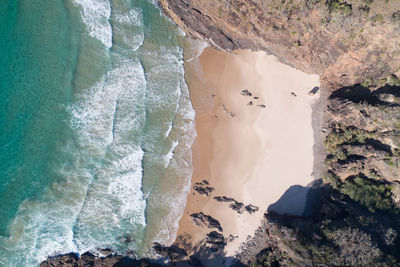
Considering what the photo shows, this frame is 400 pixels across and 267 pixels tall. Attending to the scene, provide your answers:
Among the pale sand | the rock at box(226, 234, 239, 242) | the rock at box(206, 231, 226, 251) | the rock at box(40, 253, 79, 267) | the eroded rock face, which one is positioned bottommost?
the rock at box(40, 253, 79, 267)

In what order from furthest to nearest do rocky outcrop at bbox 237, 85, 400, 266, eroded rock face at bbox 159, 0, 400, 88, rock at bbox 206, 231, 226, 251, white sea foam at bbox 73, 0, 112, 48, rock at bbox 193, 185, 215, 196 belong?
1. rock at bbox 193, 185, 215, 196
2. rock at bbox 206, 231, 226, 251
3. white sea foam at bbox 73, 0, 112, 48
4. rocky outcrop at bbox 237, 85, 400, 266
5. eroded rock face at bbox 159, 0, 400, 88

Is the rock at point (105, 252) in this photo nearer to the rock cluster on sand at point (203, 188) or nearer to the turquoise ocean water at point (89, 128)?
the turquoise ocean water at point (89, 128)

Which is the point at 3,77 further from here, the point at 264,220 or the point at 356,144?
the point at 356,144

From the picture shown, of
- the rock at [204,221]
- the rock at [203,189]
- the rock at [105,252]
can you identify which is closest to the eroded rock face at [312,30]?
the rock at [203,189]

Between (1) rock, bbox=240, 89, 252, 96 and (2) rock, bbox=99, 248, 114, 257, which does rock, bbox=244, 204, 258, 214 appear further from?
(2) rock, bbox=99, 248, 114, 257

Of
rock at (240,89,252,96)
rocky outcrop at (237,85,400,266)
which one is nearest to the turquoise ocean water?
rock at (240,89,252,96)

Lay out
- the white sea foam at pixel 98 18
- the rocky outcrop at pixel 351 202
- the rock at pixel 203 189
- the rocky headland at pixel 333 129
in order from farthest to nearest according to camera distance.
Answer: the rock at pixel 203 189, the white sea foam at pixel 98 18, the rocky outcrop at pixel 351 202, the rocky headland at pixel 333 129

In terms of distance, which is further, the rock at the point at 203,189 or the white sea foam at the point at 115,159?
the rock at the point at 203,189
